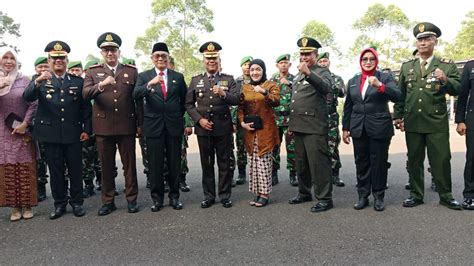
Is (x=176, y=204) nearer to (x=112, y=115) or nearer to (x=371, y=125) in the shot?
(x=112, y=115)

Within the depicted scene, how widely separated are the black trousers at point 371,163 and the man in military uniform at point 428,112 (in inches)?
15.4

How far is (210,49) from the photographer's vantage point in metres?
4.56

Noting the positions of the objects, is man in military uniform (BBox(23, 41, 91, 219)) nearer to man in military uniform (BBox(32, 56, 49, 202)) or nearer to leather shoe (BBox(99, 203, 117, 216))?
leather shoe (BBox(99, 203, 117, 216))

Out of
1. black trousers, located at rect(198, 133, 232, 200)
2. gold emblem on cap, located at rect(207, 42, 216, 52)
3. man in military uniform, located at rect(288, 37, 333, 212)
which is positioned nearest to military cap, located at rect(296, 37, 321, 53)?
man in military uniform, located at rect(288, 37, 333, 212)

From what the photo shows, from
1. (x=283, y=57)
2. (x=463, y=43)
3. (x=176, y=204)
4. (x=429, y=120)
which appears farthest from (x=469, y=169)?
(x=463, y=43)

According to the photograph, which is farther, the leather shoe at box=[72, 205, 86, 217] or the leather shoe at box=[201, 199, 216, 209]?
the leather shoe at box=[201, 199, 216, 209]

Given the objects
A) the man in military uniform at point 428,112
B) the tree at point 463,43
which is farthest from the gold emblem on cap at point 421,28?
the tree at point 463,43

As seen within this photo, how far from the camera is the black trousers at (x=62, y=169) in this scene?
4.41 m

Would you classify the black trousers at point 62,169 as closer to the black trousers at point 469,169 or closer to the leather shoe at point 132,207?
the leather shoe at point 132,207

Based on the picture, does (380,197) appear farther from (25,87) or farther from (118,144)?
(25,87)

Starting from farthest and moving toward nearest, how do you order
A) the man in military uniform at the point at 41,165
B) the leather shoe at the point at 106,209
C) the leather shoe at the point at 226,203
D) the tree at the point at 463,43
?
the tree at the point at 463,43 → the man in military uniform at the point at 41,165 → the leather shoe at the point at 226,203 → the leather shoe at the point at 106,209

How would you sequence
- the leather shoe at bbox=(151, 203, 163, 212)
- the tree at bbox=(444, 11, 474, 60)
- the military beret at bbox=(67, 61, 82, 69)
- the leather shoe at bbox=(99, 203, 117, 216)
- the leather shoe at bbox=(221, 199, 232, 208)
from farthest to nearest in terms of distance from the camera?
the tree at bbox=(444, 11, 474, 60) → the military beret at bbox=(67, 61, 82, 69) → the leather shoe at bbox=(221, 199, 232, 208) → the leather shoe at bbox=(151, 203, 163, 212) → the leather shoe at bbox=(99, 203, 117, 216)

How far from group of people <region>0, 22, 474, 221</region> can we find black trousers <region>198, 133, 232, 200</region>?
14 millimetres

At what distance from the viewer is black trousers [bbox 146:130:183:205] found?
4.58m
